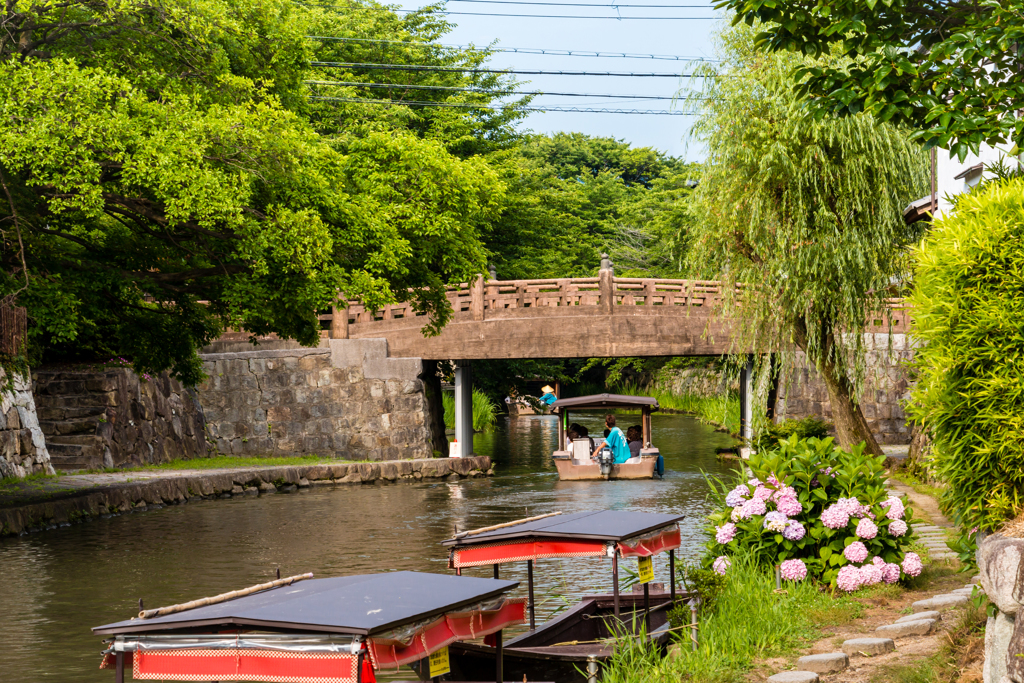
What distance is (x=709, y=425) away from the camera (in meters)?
45.0

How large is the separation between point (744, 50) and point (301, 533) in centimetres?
1095

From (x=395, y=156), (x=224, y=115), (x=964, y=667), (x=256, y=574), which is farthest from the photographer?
(x=395, y=156)

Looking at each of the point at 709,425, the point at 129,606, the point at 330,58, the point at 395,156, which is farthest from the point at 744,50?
the point at 709,425

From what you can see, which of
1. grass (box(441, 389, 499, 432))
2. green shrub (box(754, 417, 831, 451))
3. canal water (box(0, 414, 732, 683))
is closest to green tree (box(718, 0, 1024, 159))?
canal water (box(0, 414, 732, 683))

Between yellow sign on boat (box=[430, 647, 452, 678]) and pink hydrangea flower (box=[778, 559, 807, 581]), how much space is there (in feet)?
16.1

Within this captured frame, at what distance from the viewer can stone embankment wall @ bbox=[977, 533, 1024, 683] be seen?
4977mm

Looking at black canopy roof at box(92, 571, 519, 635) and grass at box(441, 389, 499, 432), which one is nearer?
black canopy roof at box(92, 571, 519, 635)

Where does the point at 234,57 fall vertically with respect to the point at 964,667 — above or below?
above

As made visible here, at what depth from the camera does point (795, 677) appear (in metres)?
6.68

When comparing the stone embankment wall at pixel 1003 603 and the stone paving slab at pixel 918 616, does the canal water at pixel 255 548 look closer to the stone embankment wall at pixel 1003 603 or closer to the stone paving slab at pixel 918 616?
the stone paving slab at pixel 918 616

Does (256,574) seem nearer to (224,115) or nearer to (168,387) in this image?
(224,115)

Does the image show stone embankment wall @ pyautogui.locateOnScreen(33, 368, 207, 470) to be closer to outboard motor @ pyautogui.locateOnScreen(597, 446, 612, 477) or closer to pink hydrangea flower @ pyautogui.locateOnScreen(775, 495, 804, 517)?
outboard motor @ pyautogui.locateOnScreen(597, 446, 612, 477)

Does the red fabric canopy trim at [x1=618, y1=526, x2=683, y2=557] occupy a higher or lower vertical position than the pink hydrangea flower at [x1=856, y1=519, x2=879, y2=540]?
higher

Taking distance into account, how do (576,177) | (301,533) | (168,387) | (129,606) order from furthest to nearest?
(576,177) < (168,387) < (301,533) < (129,606)
